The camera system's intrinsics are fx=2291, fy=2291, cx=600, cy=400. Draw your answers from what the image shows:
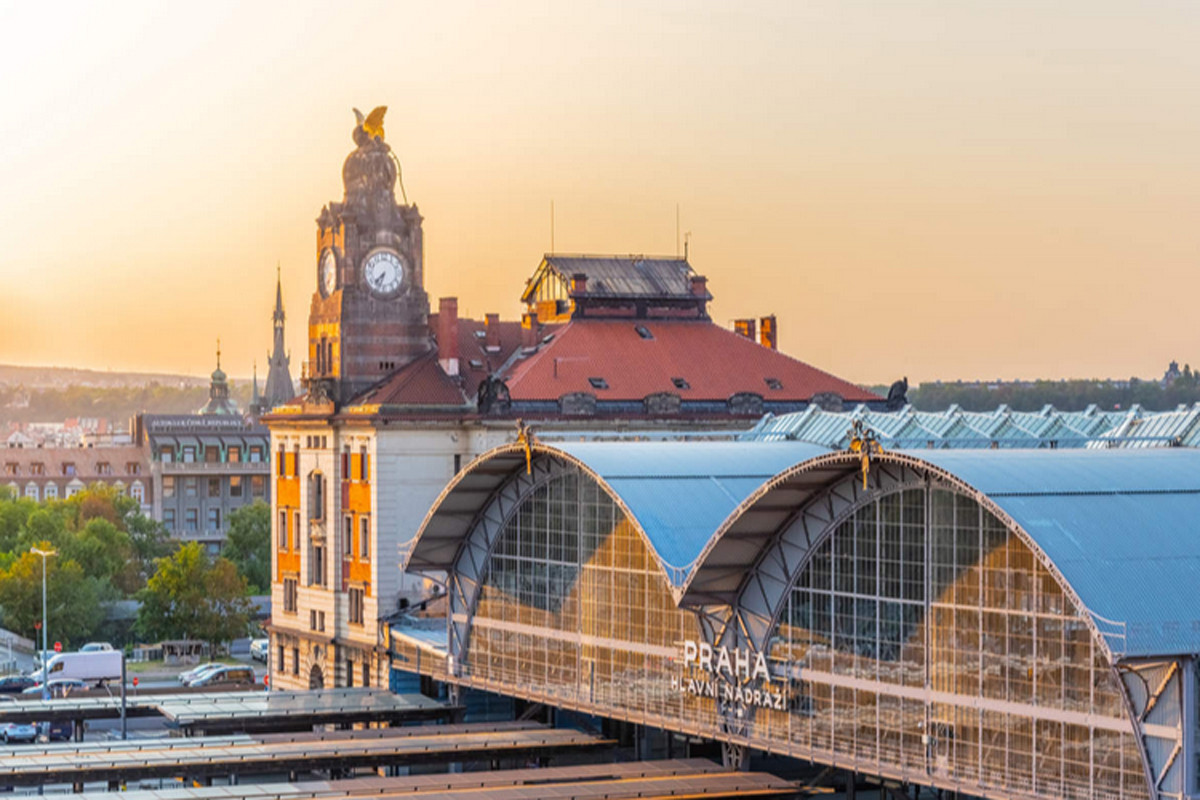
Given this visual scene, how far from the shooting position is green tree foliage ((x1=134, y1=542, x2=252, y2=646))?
537 feet

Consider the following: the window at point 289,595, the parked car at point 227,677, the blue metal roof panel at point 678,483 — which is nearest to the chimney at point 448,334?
the window at point 289,595

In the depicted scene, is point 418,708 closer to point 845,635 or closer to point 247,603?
point 845,635

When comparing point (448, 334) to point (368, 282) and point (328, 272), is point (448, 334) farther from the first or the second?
point (328, 272)

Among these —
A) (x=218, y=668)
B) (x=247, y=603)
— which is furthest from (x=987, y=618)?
(x=247, y=603)

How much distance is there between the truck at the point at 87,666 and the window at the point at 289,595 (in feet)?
41.7

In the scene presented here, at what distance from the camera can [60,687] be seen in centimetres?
13525

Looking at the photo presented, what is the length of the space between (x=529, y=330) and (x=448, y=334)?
925 centimetres

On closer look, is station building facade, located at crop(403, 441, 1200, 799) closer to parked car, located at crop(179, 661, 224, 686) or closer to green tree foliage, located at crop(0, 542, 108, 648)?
parked car, located at crop(179, 661, 224, 686)

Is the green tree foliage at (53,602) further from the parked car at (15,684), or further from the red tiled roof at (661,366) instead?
the red tiled roof at (661,366)

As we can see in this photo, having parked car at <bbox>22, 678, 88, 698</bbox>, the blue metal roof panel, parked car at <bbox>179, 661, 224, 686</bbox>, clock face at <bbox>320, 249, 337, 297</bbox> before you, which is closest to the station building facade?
the blue metal roof panel

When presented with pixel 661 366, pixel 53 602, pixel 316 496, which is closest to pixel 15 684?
pixel 316 496

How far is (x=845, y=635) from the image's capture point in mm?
76062

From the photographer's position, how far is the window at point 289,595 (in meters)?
134

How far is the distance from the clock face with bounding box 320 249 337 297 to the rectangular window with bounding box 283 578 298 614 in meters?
17.0
